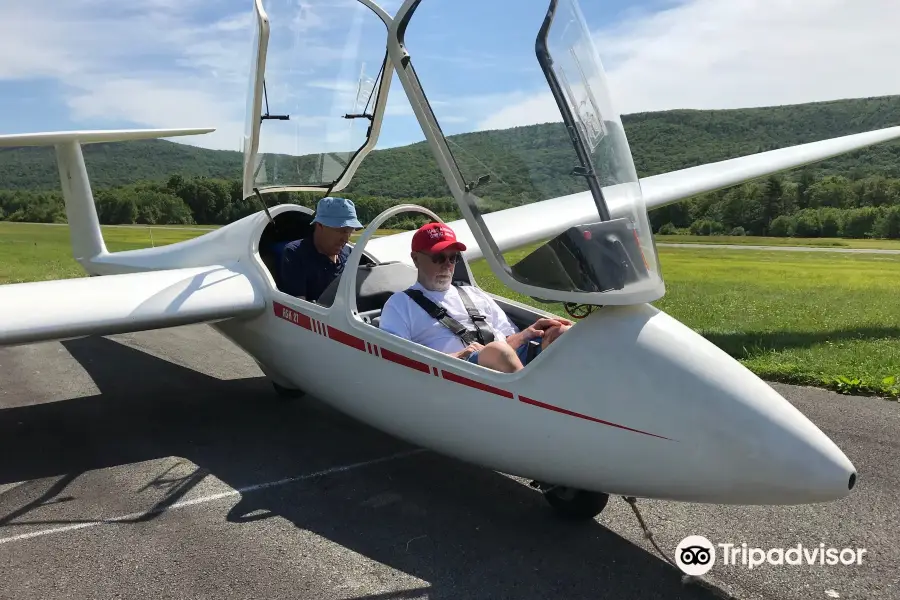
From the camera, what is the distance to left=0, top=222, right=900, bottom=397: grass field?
7570mm

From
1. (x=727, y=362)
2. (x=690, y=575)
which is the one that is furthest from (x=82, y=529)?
(x=727, y=362)

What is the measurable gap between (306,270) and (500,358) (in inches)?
108

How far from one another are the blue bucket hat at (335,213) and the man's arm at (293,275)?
1.27 feet

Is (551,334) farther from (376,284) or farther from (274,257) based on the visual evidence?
(274,257)

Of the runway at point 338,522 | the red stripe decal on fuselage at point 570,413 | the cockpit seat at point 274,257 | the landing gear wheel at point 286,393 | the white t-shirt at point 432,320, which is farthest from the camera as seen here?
the landing gear wheel at point 286,393

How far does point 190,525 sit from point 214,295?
2.31 meters

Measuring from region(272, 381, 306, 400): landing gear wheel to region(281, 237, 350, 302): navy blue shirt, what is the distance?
1.25 m

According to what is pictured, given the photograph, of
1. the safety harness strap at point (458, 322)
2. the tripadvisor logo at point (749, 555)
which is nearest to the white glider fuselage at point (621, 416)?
the safety harness strap at point (458, 322)

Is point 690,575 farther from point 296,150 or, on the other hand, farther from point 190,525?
point 296,150

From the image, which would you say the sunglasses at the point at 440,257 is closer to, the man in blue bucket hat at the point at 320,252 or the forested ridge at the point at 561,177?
the forested ridge at the point at 561,177

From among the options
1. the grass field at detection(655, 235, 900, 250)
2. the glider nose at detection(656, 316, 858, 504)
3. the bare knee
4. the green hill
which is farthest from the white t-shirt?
the grass field at detection(655, 235, 900, 250)

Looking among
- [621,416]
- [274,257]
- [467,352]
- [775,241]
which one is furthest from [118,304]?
[775,241]

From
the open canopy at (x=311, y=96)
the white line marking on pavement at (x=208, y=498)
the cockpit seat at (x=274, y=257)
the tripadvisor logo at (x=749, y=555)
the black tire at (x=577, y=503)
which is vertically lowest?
the white line marking on pavement at (x=208, y=498)

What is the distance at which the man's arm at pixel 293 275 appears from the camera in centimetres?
591
